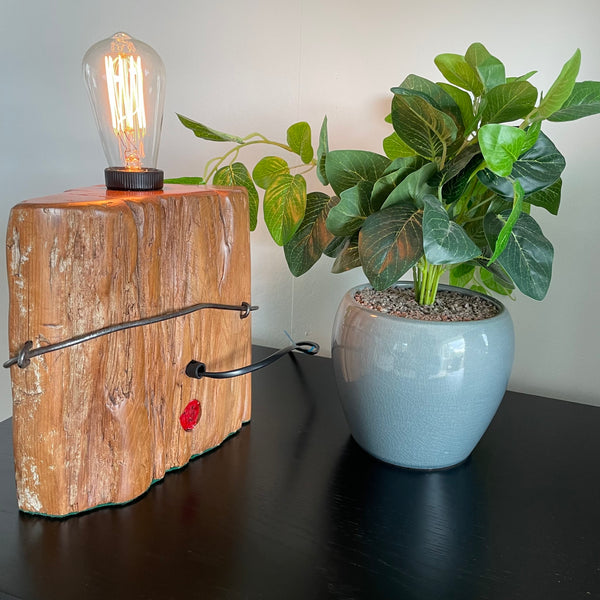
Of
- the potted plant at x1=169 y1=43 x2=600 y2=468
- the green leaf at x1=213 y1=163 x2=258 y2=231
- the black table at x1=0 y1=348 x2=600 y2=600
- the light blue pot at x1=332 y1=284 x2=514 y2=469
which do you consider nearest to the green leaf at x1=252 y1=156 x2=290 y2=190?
the green leaf at x1=213 y1=163 x2=258 y2=231

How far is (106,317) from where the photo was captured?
1.84 ft

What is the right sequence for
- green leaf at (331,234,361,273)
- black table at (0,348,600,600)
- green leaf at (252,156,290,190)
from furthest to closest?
1. green leaf at (252,156,290,190)
2. green leaf at (331,234,361,273)
3. black table at (0,348,600,600)

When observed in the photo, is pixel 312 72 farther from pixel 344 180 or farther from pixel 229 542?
pixel 229 542

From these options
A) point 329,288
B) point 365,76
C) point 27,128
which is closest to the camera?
point 365,76

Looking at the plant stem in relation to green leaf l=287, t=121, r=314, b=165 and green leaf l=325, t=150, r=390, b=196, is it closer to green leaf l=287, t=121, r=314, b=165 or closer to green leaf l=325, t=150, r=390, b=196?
green leaf l=325, t=150, r=390, b=196

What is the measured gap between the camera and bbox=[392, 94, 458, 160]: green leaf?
594 millimetres

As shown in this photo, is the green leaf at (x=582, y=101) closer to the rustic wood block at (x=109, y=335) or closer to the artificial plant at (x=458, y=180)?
the artificial plant at (x=458, y=180)

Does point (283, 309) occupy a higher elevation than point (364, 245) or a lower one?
lower

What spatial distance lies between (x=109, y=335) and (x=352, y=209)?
0.28m

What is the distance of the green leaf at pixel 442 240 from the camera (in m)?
0.55

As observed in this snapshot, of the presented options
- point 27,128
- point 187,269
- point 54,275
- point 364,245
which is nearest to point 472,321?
point 364,245

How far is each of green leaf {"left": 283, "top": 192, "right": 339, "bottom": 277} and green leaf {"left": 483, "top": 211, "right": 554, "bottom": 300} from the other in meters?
0.22

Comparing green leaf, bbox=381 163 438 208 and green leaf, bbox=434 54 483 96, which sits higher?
green leaf, bbox=434 54 483 96

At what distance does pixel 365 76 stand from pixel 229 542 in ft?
2.35
